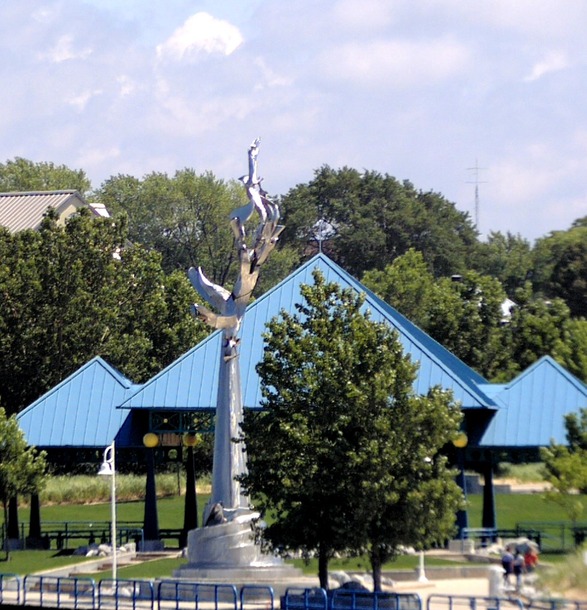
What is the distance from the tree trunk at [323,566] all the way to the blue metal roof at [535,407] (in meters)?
11.9

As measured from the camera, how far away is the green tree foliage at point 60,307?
67.1m

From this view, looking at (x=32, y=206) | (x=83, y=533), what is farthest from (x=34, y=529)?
(x=32, y=206)

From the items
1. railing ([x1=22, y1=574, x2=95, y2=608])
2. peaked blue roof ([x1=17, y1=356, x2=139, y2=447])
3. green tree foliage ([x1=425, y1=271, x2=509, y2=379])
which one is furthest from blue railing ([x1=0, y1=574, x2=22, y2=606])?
green tree foliage ([x1=425, y1=271, x2=509, y2=379])

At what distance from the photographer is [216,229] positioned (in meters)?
112

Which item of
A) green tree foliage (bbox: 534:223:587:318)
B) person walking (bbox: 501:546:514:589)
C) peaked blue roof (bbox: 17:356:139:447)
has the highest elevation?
green tree foliage (bbox: 534:223:587:318)

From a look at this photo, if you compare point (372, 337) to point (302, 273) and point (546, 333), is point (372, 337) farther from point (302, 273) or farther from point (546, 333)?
point (546, 333)

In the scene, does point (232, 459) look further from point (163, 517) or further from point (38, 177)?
point (38, 177)

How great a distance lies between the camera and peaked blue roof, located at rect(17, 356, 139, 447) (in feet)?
157

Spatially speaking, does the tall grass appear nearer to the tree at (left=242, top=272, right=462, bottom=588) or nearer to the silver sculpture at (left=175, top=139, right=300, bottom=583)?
the silver sculpture at (left=175, top=139, right=300, bottom=583)

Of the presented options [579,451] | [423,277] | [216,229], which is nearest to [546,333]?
[423,277]

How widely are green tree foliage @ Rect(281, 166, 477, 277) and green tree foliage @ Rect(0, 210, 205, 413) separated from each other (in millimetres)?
43473

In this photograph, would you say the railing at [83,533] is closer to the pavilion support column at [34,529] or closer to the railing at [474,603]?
the pavilion support column at [34,529]

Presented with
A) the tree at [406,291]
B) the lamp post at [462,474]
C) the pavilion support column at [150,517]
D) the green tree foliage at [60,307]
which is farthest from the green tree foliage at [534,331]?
the pavilion support column at [150,517]

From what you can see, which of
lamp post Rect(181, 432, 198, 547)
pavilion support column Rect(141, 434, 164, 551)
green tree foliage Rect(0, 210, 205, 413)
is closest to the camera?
pavilion support column Rect(141, 434, 164, 551)
